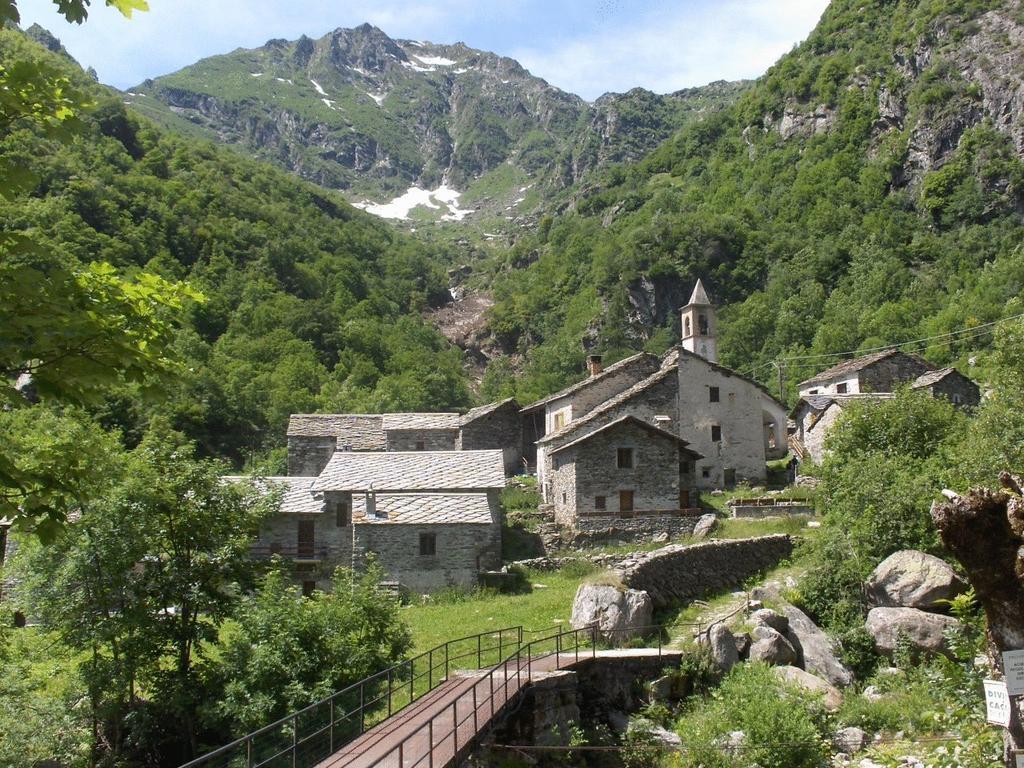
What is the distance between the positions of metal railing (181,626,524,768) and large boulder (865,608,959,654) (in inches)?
364

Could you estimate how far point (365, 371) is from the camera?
86812 mm

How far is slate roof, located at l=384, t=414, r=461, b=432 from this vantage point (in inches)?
1834

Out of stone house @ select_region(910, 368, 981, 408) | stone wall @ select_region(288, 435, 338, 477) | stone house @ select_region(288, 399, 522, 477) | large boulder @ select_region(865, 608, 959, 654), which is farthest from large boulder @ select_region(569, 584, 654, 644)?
stone house @ select_region(910, 368, 981, 408)

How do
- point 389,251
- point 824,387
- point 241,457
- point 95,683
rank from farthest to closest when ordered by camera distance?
point 389,251, point 241,457, point 824,387, point 95,683

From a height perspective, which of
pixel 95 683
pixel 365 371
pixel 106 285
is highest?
pixel 365 371

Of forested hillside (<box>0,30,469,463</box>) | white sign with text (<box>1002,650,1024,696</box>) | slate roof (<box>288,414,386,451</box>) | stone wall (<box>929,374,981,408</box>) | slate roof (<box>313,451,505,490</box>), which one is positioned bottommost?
white sign with text (<box>1002,650,1024,696</box>)

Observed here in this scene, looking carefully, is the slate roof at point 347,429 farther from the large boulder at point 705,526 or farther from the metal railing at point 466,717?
the metal railing at point 466,717

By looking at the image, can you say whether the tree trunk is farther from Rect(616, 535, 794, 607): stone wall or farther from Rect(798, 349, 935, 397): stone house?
Rect(798, 349, 935, 397): stone house

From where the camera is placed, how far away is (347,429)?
46.6 metres

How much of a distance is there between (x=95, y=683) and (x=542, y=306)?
344 ft

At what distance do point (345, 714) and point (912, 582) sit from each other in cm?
1485

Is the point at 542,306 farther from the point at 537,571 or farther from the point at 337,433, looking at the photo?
the point at 537,571

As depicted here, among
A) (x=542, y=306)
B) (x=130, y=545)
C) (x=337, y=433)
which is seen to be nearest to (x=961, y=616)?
(x=130, y=545)

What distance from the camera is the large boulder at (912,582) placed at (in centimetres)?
2033
